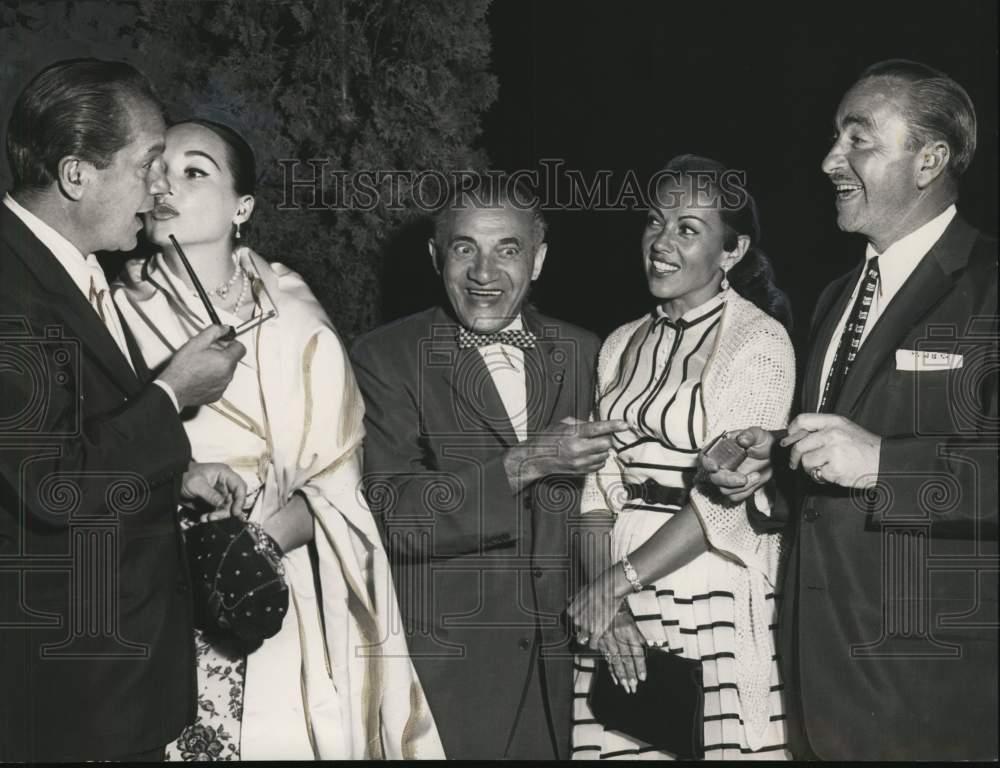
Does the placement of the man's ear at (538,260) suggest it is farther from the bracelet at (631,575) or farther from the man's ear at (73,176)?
the man's ear at (73,176)

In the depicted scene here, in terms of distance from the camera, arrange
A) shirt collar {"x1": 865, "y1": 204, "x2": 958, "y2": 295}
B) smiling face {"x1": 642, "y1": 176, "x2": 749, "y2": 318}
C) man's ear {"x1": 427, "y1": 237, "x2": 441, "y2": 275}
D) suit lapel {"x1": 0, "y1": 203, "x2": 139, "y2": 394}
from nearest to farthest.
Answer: suit lapel {"x1": 0, "y1": 203, "x2": 139, "y2": 394}
shirt collar {"x1": 865, "y1": 204, "x2": 958, "y2": 295}
smiling face {"x1": 642, "y1": 176, "x2": 749, "y2": 318}
man's ear {"x1": 427, "y1": 237, "x2": 441, "y2": 275}

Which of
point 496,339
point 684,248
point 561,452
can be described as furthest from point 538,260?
point 561,452

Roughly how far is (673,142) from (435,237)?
77cm

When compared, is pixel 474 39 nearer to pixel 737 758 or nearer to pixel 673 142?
pixel 673 142

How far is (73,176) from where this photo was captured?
3.52m

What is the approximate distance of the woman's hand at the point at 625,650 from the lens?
3570 millimetres

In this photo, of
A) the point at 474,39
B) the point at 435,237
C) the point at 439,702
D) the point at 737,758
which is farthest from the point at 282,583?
the point at 474,39

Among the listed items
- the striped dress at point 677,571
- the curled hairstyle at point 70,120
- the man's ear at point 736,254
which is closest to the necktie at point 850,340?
the striped dress at point 677,571

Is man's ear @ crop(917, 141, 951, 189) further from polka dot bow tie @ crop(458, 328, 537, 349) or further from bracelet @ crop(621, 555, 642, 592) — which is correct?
bracelet @ crop(621, 555, 642, 592)

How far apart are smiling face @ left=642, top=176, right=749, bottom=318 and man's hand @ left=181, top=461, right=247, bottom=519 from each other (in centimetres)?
136

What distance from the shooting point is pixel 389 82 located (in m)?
3.84

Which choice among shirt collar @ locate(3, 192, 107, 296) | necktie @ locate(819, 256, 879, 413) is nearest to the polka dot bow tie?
necktie @ locate(819, 256, 879, 413)

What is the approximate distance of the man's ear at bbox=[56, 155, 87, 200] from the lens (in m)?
3.51

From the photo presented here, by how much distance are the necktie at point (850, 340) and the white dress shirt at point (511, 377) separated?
34.1 inches
